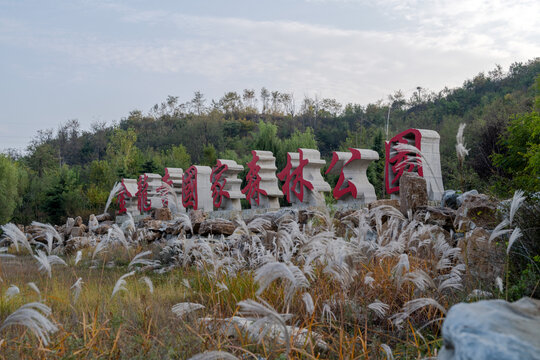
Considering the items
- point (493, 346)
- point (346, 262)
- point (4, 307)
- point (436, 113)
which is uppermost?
point (436, 113)

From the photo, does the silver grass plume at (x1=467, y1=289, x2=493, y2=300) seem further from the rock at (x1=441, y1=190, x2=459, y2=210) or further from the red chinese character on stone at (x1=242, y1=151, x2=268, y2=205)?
the red chinese character on stone at (x1=242, y1=151, x2=268, y2=205)

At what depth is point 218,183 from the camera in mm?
16172

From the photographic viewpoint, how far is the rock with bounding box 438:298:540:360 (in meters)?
1.01

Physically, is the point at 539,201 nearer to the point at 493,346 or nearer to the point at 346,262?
the point at 346,262

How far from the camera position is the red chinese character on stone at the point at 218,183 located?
16031 millimetres

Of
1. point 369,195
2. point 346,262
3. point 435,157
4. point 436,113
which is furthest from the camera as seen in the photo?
point 436,113

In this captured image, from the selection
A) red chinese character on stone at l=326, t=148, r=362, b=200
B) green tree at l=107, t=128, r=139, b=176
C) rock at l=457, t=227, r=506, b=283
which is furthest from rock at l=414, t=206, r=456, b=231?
green tree at l=107, t=128, r=139, b=176

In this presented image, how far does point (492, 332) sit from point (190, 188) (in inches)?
662

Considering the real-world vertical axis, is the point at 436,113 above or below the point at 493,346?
above

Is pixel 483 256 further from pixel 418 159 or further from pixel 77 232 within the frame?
pixel 77 232

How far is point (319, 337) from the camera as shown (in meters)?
3.11

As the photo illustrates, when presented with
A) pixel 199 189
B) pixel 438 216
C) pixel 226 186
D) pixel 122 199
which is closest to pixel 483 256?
pixel 438 216

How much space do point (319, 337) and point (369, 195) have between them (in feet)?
26.1

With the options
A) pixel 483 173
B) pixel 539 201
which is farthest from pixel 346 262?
pixel 483 173
